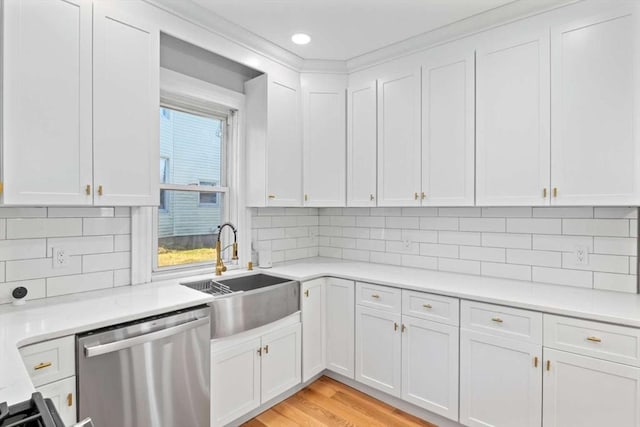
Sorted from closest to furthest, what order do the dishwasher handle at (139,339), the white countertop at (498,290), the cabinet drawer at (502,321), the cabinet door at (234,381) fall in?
the dishwasher handle at (139,339) → the white countertop at (498,290) → the cabinet drawer at (502,321) → the cabinet door at (234,381)

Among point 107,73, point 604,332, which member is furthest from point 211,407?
point 604,332

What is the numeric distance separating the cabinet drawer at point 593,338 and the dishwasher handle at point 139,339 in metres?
1.85

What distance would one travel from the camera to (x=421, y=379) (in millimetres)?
2314

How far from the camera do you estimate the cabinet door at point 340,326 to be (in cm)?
268

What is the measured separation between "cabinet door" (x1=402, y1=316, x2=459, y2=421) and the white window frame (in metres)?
1.45

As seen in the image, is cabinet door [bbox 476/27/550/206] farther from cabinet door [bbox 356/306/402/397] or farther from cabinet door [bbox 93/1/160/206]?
cabinet door [bbox 93/1/160/206]

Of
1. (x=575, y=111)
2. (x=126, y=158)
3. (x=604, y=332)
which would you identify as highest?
(x=575, y=111)

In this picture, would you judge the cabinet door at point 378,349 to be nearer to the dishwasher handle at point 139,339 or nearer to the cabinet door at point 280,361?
the cabinet door at point 280,361

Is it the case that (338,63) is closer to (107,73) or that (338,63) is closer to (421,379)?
(107,73)

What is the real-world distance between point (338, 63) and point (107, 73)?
71.2 inches

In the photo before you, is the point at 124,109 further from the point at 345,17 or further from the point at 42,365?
the point at 345,17

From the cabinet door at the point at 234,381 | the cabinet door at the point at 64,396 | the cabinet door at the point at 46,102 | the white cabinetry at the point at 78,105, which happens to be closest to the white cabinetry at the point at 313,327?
the cabinet door at the point at 234,381

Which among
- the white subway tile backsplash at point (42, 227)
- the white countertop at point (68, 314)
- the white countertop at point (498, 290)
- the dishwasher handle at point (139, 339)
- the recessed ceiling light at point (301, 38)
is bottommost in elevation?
the dishwasher handle at point (139, 339)

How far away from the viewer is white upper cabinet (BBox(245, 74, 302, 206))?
2.82 meters
